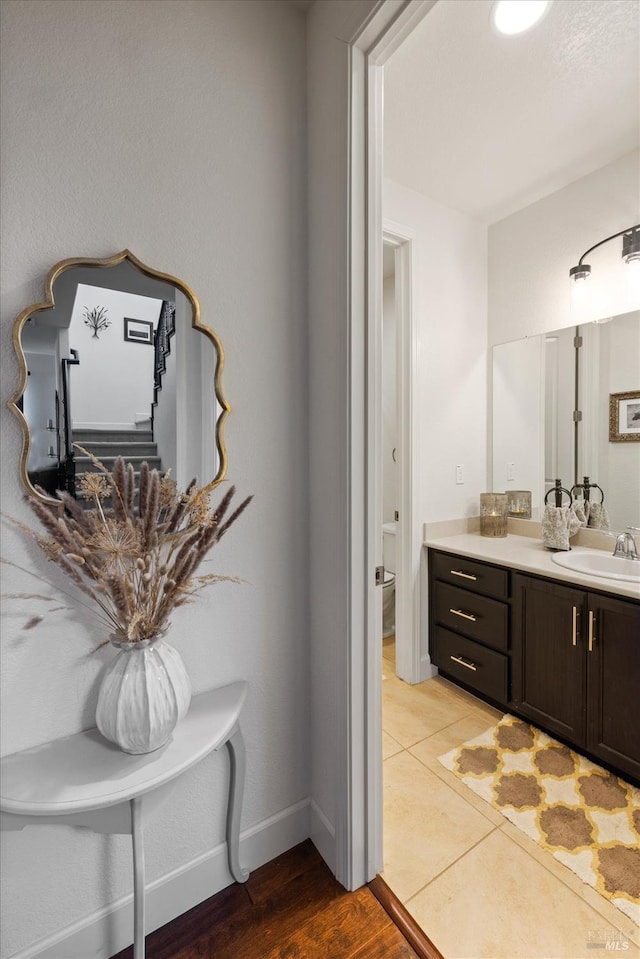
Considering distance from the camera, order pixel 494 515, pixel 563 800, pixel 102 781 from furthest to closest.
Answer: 1. pixel 494 515
2. pixel 563 800
3. pixel 102 781

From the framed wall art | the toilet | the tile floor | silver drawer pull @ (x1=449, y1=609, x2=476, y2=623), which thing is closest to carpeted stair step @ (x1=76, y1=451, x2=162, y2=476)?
the framed wall art

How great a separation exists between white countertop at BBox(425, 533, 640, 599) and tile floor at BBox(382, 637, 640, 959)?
90cm

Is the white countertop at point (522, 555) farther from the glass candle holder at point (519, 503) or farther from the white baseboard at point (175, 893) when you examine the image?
the white baseboard at point (175, 893)

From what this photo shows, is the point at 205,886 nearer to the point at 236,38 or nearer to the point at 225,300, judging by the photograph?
the point at 225,300

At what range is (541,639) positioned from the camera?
76.1 inches

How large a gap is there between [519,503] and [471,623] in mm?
784

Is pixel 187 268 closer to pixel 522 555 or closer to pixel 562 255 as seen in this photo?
pixel 522 555

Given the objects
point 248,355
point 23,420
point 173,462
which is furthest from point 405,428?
point 23,420

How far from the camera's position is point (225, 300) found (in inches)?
49.4

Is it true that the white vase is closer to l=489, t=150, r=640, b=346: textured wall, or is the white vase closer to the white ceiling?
the white ceiling

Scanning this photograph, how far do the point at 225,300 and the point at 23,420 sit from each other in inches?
24.0

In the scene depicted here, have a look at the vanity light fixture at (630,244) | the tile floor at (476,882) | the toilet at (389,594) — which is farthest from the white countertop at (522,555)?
the vanity light fixture at (630,244)

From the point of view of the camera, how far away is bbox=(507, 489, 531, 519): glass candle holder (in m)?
2.53

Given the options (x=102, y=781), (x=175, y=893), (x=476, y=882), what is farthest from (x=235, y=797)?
(x=476, y=882)
